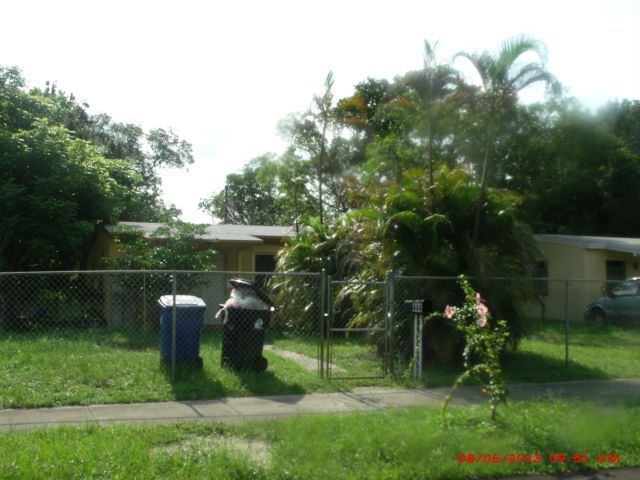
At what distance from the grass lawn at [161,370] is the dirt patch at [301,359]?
0.16 m

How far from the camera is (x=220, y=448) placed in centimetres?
613

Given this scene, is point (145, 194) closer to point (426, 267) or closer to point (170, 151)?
point (170, 151)

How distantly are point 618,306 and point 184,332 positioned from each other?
39.2 feet

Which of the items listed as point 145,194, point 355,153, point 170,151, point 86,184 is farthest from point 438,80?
point 170,151

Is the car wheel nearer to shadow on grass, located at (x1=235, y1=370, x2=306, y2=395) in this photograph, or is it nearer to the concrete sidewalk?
the concrete sidewalk

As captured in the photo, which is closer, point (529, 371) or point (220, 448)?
point (220, 448)

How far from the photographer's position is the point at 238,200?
165ft

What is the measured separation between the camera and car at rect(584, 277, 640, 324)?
54.4 feet

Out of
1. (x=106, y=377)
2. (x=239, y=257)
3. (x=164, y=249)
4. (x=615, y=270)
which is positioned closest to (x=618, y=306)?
(x=615, y=270)

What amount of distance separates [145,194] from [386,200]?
29455 mm

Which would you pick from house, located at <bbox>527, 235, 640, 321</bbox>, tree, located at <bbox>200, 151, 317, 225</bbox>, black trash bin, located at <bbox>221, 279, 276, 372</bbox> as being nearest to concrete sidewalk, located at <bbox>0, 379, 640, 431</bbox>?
black trash bin, located at <bbox>221, 279, 276, 372</bbox>

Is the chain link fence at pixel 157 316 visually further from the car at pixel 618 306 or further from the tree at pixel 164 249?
the car at pixel 618 306

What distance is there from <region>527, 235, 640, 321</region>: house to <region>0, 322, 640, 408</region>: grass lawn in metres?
7.29

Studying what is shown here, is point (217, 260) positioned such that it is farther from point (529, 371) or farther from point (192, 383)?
point (529, 371)
